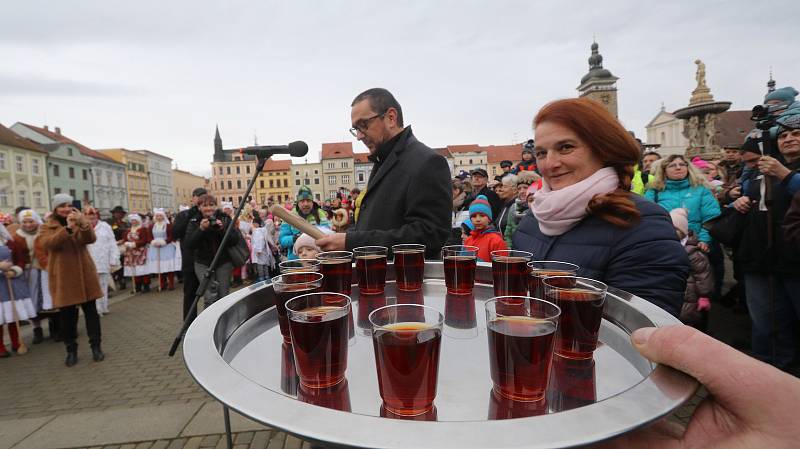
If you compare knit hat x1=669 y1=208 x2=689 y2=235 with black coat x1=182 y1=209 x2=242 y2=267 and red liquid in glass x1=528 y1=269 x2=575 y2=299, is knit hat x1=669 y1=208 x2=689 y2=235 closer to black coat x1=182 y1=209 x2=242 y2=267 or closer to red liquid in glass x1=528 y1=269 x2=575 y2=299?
red liquid in glass x1=528 y1=269 x2=575 y2=299

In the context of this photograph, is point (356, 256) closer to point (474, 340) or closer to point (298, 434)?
point (474, 340)

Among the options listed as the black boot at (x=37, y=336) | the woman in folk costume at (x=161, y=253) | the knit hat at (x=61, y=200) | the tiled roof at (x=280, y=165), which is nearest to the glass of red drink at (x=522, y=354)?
the knit hat at (x=61, y=200)

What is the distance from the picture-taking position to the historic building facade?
145ft

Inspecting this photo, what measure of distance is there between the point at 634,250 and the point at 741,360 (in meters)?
0.94

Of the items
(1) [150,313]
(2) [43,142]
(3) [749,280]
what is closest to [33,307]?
(1) [150,313]

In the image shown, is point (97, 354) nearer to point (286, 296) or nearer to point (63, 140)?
point (286, 296)

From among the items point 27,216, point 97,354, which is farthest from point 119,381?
point 27,216

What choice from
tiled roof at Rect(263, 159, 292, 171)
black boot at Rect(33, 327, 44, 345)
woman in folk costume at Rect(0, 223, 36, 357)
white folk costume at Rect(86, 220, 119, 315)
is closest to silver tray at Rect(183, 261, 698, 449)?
woman in folk costume at Rect(0, 223, 36, 357)

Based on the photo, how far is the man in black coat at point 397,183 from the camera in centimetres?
272

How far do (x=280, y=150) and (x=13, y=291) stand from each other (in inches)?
240

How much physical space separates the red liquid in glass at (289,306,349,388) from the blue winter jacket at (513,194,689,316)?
3.80ft

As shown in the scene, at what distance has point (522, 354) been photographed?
2.45 ft

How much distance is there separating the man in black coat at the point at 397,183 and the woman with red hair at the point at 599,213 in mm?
758

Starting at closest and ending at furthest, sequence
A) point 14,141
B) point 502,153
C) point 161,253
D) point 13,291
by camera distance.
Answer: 1. point 13,291
2. point 161,253
3. point 14,141
4. point 502,153
